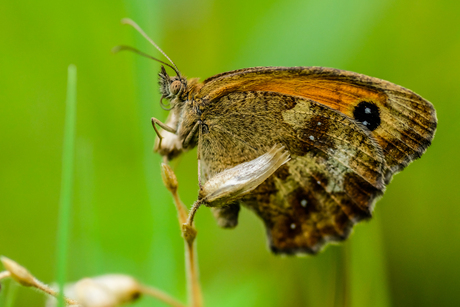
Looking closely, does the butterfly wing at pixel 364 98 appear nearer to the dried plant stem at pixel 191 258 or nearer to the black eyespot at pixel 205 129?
the black eyespot at pixel 205 129

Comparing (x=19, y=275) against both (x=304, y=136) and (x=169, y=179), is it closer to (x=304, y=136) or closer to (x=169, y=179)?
(x=169, y=179)

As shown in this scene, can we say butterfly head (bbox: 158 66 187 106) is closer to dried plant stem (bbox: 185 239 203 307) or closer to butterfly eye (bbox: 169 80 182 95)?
butterfly eye (bbox: 169 80 182 95)

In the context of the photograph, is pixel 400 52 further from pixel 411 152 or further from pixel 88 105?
pixel 88 105

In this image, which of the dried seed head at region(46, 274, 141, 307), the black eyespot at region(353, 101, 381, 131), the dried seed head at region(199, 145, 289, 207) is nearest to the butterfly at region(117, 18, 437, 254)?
the black eyespot at region(353, 101, 381, 131)

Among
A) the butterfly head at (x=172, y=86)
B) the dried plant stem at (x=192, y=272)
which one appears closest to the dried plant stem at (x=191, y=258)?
the dried plant stem at (x=192, y=272)

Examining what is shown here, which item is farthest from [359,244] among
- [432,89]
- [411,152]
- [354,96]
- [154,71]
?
[154,71]

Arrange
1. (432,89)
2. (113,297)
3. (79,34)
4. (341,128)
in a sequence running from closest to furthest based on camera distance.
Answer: (113,297) < (341,128) < (432,89) < (79,34)
